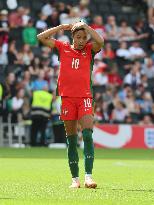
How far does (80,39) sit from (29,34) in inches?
671

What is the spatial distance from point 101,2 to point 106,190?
2215 centimetres

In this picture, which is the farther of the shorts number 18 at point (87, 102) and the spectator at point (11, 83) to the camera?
the spectator at point (11, 83)

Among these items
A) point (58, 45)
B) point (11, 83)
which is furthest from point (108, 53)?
point (58, 45)

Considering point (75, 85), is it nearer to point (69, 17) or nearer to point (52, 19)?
point (52, 19)

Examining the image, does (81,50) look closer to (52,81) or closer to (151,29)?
(52,81)

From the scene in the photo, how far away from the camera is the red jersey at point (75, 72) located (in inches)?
471

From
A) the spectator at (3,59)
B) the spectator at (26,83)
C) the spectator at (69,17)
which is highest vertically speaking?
the spectator at (69,17)

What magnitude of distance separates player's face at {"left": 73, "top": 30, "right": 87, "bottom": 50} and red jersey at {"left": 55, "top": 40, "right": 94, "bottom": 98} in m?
0.11

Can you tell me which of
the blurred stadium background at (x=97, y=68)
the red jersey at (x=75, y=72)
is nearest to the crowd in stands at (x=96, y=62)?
the blurred stadium background at (x=97, y=68)

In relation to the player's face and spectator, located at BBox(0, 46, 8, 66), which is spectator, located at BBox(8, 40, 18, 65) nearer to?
spectator, located at BBox(0, 46, 8, 66)

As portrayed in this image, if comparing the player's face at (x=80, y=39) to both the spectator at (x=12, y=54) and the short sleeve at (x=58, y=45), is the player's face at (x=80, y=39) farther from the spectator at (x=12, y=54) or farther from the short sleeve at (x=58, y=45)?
the spectator at (x=12, y=54)

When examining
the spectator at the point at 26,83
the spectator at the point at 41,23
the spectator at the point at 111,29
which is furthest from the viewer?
the spectator at the point at 111,29

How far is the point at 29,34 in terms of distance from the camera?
28781 mm

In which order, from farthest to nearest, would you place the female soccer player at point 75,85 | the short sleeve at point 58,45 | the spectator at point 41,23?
the spectator at point 41,23
the short sleeve at point 58,45
the female soccer player at point 75,85
